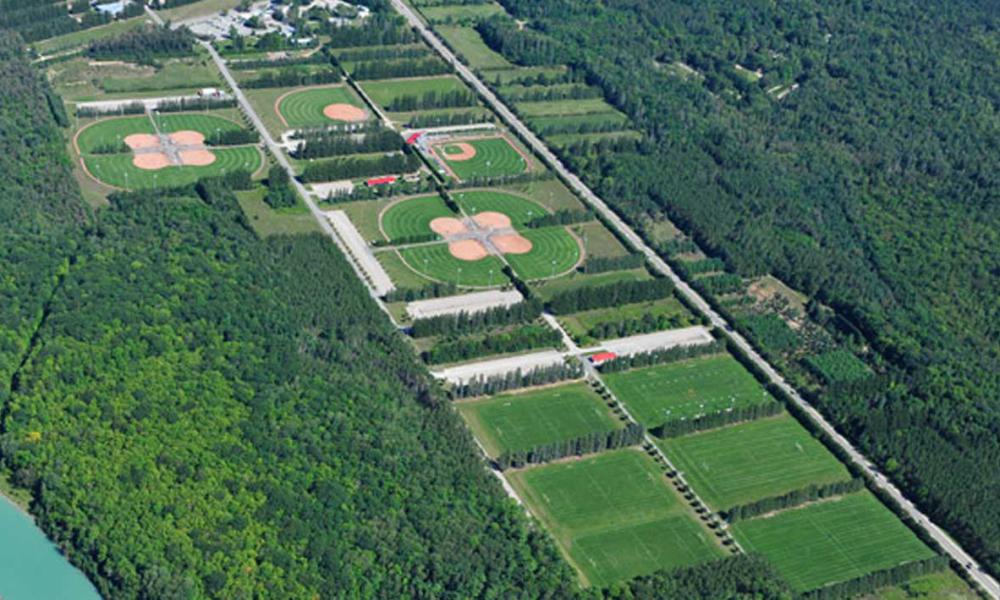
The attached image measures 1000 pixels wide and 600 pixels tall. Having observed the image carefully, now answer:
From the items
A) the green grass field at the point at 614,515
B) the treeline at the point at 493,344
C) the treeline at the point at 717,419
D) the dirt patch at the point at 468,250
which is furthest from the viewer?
the dirt patch at the point at 468,250


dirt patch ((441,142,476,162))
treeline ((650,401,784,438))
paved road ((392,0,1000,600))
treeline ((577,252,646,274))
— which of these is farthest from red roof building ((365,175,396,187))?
treeline ((650,401,784,438))

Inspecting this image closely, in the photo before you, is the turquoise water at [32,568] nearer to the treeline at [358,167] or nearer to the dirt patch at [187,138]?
the treeline at [358,167]

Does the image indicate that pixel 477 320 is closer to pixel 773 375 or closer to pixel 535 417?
pixel 535 417

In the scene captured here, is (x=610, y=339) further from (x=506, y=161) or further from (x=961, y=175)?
(x=961, y=175)

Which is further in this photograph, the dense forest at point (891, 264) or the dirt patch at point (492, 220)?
the dirt patch at point (492, 220)

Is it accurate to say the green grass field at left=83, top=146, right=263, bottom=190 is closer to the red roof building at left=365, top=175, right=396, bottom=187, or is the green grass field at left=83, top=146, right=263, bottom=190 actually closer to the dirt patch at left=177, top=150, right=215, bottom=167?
the dirt patch at left=177, top=150, right=215, bottom=167

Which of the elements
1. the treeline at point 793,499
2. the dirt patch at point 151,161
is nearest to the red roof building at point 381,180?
the dirt patch at point 151,161
